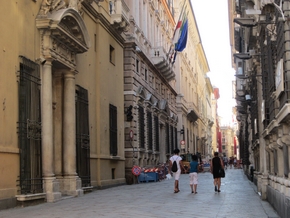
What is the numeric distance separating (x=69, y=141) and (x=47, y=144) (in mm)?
2523

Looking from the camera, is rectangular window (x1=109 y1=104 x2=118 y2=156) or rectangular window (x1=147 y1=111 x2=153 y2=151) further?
rectangular window (x1=147 y1=111 x2=153 y2=151)

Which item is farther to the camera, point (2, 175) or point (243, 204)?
point (243, 204)

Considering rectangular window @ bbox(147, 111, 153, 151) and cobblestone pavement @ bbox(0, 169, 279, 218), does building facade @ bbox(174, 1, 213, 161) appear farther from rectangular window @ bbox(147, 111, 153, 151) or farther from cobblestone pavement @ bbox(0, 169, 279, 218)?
cobblestone pavement @ bbox(0, 169, 279, 218)

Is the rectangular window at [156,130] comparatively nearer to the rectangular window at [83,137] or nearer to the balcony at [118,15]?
the balcony at [118,15]

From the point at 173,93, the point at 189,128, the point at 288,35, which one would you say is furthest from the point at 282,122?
the point at 189,128

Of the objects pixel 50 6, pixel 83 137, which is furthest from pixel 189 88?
pixel 50 6

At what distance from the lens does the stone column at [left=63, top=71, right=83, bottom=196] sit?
747 inches

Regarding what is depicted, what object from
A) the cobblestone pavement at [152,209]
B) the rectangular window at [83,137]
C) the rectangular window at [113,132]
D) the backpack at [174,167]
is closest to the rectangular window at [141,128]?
the rectangular window at [113,132]

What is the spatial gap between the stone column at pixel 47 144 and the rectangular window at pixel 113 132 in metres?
8.63

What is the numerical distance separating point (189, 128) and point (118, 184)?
4009 centimetres

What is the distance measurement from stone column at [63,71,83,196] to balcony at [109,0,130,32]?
23.1 ft

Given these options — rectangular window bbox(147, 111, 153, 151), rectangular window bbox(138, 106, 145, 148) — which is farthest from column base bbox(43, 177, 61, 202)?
rectangular window bbox(147, 111, 153, 151)

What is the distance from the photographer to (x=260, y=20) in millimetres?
14562

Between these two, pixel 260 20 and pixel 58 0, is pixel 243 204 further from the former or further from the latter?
pixel 58 0
